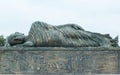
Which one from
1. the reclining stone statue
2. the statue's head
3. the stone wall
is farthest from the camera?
the statue's head

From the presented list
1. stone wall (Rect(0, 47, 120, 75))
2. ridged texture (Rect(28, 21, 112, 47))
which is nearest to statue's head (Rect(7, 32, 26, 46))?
ridged texture (Rect(28, 21, 112, 47))

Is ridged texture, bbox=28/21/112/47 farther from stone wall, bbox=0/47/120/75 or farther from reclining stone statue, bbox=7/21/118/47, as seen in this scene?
stone wall, bbox=0/47/120/75

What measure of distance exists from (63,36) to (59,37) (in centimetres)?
21

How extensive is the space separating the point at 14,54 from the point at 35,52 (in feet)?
1.87

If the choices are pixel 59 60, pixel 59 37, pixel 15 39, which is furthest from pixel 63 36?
pixel 15 39

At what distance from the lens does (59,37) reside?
13.3 metres

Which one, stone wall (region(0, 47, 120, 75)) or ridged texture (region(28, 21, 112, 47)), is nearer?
stone wall (region(0, 47, 120, 75))

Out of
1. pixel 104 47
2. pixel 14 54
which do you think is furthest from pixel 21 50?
pixel 104 47

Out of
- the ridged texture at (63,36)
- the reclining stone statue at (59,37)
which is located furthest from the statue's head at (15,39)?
the ridged texture at (63,36)

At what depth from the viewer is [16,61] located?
13195mm

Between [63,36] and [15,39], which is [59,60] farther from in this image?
[15,39]

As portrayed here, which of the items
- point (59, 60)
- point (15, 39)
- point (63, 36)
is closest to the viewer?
point (59, 60)

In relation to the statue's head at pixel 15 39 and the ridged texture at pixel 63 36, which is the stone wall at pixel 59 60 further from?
the statue's head at pixel 15 39

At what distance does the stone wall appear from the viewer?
13.2 metres
